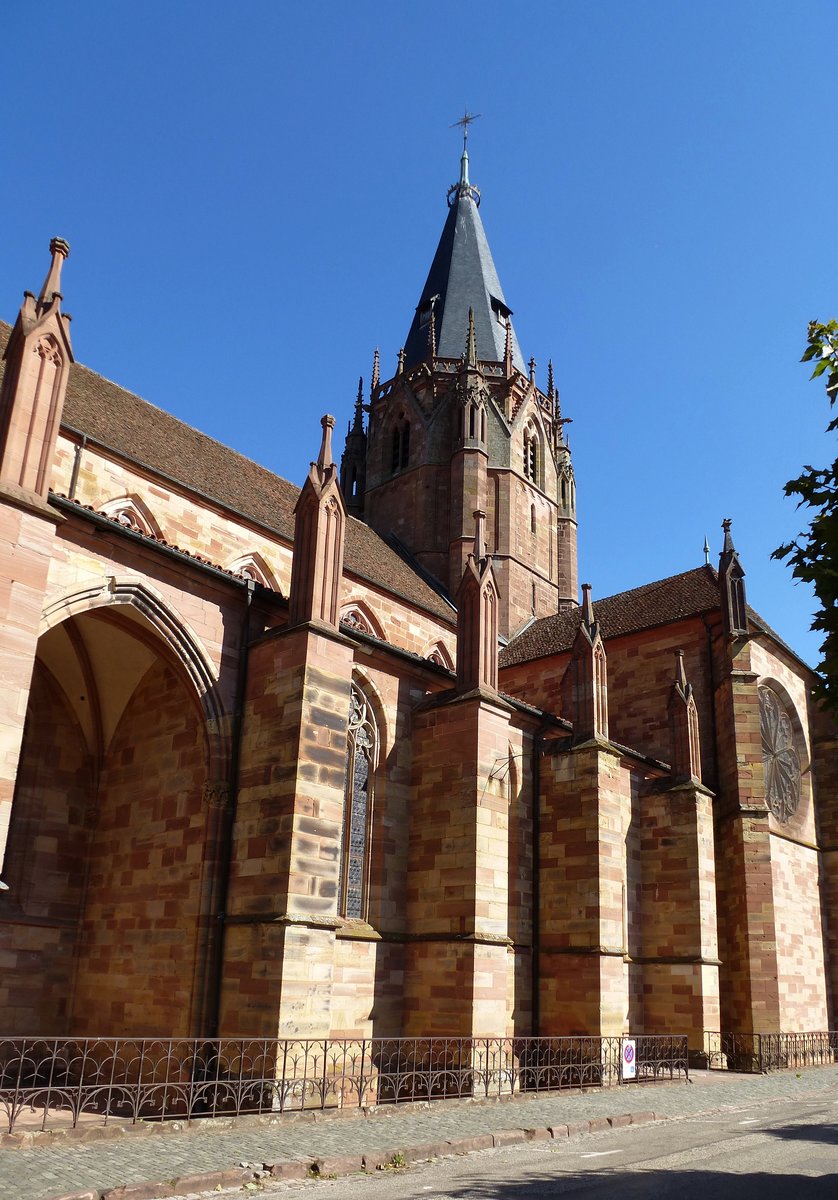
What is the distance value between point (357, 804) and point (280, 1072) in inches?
197

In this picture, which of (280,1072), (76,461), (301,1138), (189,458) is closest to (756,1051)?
(280,1072)

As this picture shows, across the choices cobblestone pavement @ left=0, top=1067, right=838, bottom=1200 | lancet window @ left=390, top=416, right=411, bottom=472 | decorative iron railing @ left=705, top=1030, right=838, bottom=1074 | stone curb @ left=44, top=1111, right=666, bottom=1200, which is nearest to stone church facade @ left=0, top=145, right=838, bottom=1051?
decorative iron railing @ left=705, top=1030, right=838, bottom=1074

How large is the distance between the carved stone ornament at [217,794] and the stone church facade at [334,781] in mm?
67

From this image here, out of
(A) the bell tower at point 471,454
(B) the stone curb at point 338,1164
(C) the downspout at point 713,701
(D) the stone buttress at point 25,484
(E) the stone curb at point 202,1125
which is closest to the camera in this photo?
(B) the stone curb at point 338,1164

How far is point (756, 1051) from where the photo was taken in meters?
20.2

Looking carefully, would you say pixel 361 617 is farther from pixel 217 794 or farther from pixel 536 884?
pixel 217 794

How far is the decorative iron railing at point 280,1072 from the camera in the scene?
1110cm

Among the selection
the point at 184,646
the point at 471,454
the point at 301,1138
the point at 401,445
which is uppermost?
the point at 401,445

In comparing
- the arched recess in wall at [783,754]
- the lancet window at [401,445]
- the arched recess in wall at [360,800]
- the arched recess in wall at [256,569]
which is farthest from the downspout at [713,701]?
the lancet window at [401,445]

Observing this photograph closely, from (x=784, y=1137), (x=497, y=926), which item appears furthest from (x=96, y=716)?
(x=784, y=1137)

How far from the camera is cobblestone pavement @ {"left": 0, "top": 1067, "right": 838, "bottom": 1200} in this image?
298 inches

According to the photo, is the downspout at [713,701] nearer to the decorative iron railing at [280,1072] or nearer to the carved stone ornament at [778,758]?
the carved stone ornament at [778,758]

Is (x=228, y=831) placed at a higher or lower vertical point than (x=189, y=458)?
lower

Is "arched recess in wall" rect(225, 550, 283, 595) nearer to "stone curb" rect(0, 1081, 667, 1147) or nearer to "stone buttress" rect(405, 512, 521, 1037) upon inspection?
"stone buttress" rect(405, 512, 521, 1037)
